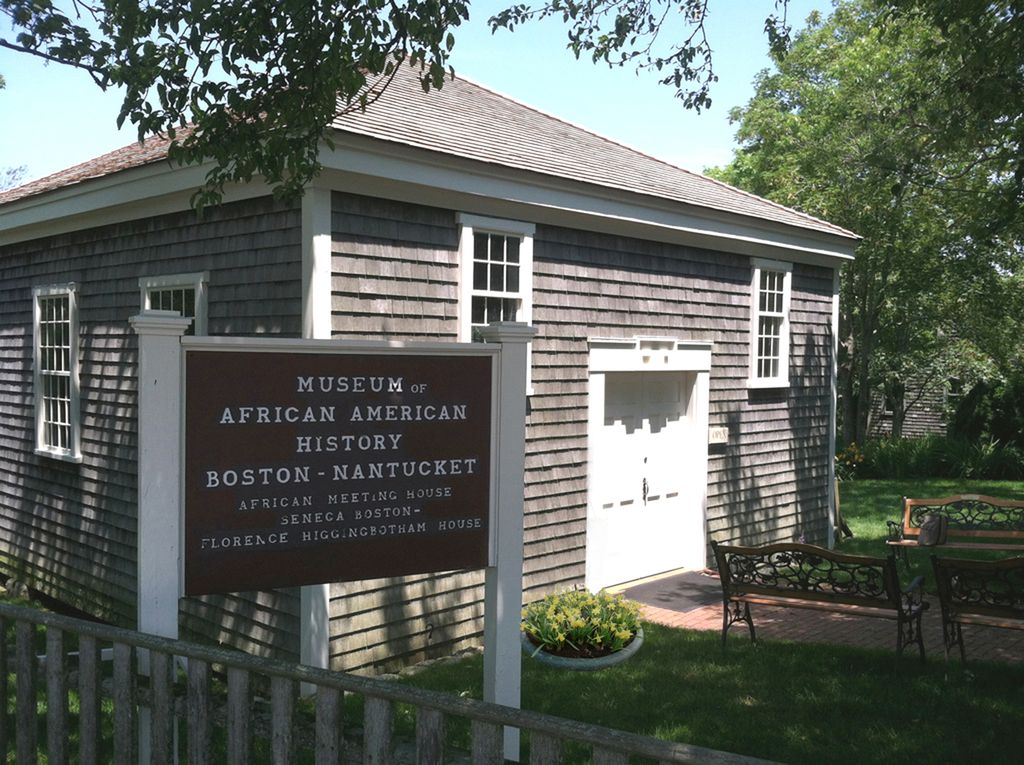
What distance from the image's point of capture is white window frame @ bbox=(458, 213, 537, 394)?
8.70 metres

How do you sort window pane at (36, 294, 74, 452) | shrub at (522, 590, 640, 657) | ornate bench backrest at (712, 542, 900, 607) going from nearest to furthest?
ornate bench backrest at (712, 542, 900, 607) → shrub at (522, 590, 640, 657) → window pane at (36, 294, 74, 452)

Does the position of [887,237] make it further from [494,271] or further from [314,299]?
[314,299]

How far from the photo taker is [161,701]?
3.44 metres

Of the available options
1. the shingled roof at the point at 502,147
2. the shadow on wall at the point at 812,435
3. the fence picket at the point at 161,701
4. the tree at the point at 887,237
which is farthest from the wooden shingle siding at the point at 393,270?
the tree at the point at 887,237

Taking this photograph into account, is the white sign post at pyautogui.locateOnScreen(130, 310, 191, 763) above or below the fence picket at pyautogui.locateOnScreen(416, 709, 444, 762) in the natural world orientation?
above

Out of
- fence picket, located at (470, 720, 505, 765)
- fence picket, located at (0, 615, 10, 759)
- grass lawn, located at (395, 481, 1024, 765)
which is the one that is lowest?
grass lawn, located at (395, 481, 1024, 765)

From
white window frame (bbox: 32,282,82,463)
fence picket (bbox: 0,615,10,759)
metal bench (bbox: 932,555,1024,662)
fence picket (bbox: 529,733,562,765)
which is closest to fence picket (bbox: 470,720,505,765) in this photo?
fence picket (bbox: 529,733,562,765)

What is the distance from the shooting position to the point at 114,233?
1015cm

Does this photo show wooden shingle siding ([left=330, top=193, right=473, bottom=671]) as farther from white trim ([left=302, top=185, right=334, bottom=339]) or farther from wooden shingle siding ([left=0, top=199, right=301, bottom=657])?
wooden shingle siding ([left=0, top=199, right=301, bottom=657])

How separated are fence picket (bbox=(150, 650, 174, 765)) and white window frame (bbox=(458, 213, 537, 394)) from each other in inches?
206

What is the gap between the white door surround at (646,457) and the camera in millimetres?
10289

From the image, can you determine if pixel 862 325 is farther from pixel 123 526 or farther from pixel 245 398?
pixel 245 398

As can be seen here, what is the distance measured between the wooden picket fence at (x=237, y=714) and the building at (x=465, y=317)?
3994 mm

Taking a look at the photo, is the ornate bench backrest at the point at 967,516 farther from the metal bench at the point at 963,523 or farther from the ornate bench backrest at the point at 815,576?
the ornate bench backrest at the point at 815,576
